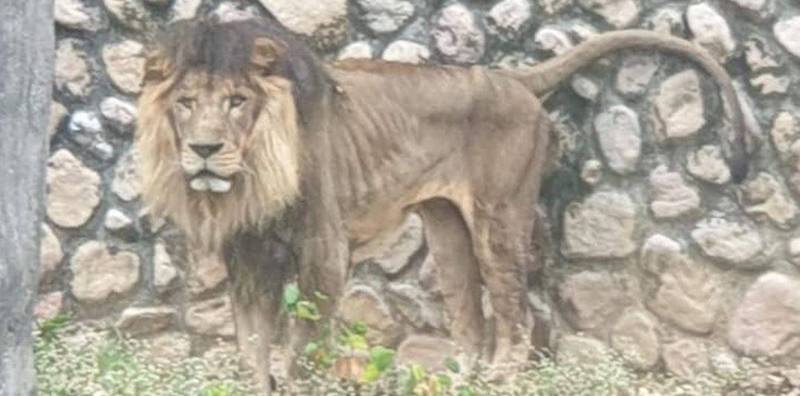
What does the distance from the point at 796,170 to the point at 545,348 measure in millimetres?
1028

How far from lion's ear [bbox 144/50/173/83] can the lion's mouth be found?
312 millimetres

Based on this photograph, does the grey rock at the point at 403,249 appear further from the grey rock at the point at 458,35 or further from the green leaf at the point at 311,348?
the green leaf at the point at 311,348

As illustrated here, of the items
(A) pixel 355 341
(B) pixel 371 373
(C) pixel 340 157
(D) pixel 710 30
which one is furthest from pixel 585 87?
(B) pixel 371 373

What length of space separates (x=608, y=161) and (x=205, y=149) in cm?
179

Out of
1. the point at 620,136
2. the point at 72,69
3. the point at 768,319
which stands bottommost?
the point at 768,319

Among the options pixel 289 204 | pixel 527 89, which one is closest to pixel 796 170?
pixel 527 89

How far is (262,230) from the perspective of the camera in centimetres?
663

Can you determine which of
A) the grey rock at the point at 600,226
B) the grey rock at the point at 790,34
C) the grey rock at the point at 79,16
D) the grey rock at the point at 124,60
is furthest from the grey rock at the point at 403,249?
the grey rock at the point at 790,34

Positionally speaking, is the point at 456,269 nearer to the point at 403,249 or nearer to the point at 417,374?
the point at 403,249

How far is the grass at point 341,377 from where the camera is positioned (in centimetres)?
638

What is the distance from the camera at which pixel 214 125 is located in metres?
6.41

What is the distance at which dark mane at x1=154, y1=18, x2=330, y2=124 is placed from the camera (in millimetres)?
6453

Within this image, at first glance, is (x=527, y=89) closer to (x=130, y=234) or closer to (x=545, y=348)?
(x=545, y=348)

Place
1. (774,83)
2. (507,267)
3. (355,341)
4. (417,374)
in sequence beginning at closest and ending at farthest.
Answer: (355,341) < (417,374) < (507,267) < (774,83)
